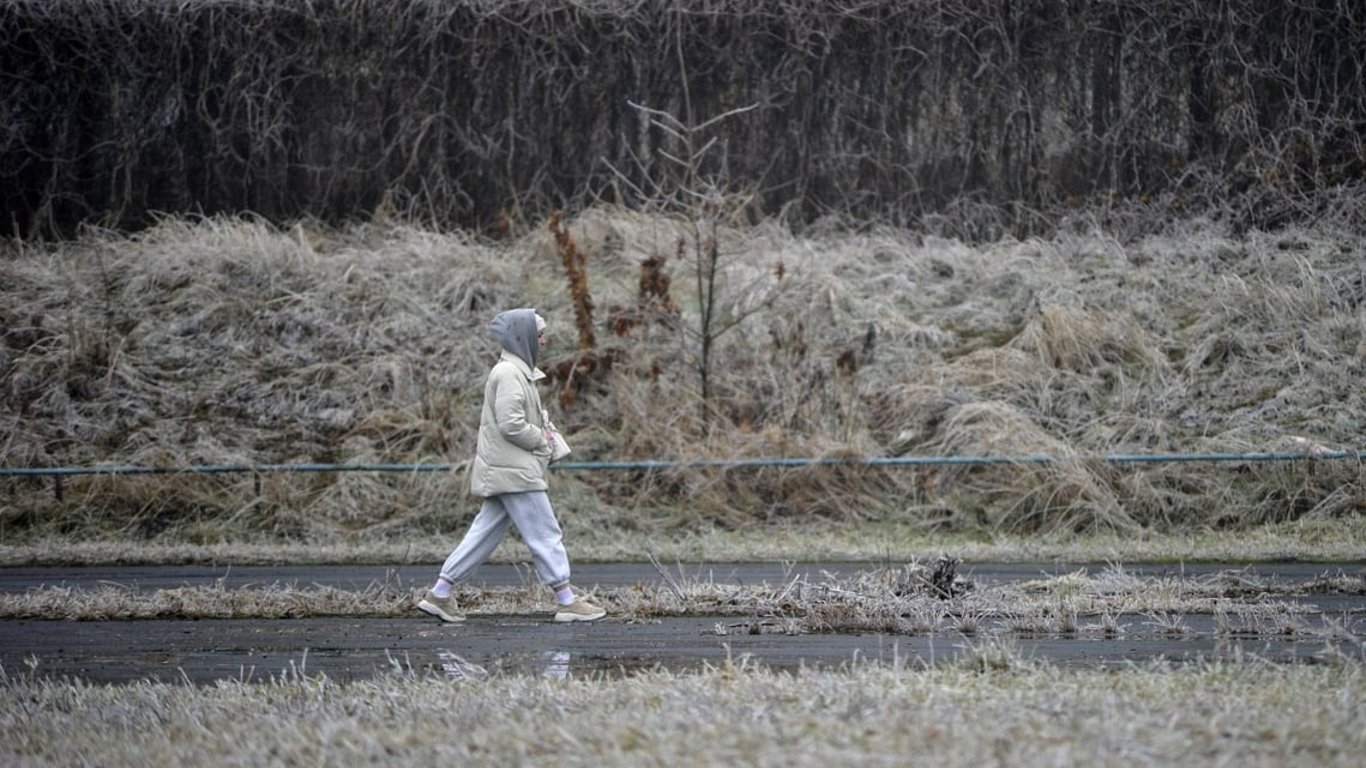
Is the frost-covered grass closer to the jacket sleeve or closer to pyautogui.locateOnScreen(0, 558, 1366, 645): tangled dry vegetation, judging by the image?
pyautogui.locateOnScreen(0, 558, 1366, 645): tangled dry vegetation

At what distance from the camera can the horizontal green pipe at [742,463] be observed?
14883mm

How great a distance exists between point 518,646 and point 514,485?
4.03 feet

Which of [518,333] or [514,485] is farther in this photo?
[518,333]

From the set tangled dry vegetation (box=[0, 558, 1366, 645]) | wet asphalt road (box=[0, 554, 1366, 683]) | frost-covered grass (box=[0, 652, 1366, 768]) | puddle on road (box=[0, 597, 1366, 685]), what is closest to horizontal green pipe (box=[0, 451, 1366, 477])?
tangled dry vegetation (box=[0, 558, 1366, 645])

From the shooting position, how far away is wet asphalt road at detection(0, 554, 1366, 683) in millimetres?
7801

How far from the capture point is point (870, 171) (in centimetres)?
2142

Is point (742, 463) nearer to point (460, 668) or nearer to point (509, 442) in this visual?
point (509, 442)

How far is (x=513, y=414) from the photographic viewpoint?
9.50 metres

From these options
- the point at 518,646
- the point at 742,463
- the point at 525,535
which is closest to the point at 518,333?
the point at 525,535

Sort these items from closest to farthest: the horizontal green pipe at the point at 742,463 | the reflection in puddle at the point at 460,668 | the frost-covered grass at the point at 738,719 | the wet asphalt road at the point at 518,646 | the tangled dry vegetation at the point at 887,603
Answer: the frost-covered grass at the point at 738,719 → the reflection in puddle at the point at 460,668 → the wet asphalt road at the point at 518,646 → the tangled dry vegetation at the point at 887,603 → the horizontal green pipe at the point at 742,463

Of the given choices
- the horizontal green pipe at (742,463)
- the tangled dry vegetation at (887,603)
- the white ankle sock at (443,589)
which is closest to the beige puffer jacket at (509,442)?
the white ankle sock at (443,589)

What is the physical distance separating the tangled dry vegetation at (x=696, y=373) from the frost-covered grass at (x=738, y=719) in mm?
8377

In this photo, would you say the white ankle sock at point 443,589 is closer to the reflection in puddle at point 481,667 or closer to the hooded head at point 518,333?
the reflection in puddle at point 481,667

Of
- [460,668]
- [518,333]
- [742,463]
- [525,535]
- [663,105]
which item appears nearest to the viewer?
[460,668]
